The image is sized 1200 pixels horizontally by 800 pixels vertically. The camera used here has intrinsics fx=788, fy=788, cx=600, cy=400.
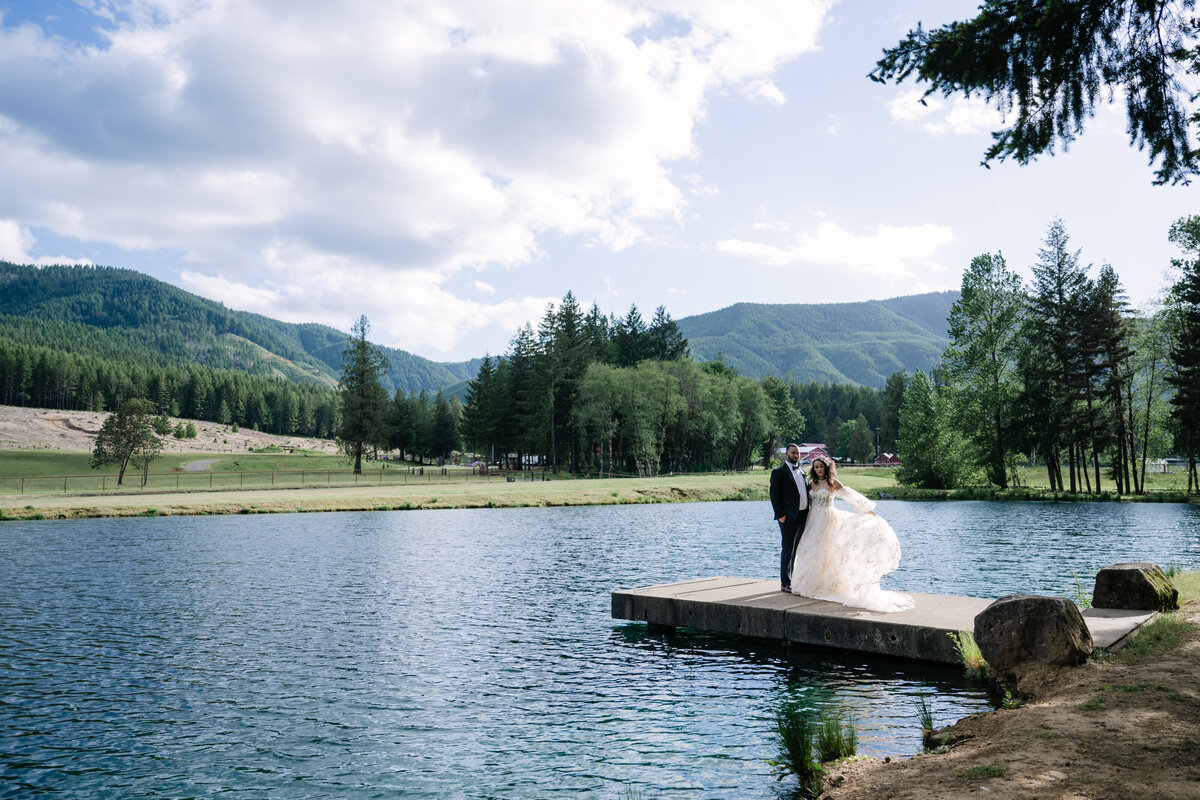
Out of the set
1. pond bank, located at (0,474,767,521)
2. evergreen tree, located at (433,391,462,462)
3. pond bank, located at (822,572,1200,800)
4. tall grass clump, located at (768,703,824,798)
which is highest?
evergreen tree, located at (433,391,462,462)

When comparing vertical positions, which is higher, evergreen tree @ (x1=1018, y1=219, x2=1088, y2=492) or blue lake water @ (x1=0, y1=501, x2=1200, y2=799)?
evergreen tree @ (x1=1018, y1=219, x2=1088, y2=492)

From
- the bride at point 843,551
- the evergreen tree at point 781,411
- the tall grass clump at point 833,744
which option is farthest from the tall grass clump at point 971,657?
the evergreen tree at point 781,411

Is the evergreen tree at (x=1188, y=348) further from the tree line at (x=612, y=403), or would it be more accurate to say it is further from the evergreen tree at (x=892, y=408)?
the evergreen tree at (x=892, y=408)

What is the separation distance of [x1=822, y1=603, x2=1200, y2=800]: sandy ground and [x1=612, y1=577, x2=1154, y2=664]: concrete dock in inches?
71.3

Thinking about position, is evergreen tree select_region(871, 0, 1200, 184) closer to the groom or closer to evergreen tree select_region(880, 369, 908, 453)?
the groom

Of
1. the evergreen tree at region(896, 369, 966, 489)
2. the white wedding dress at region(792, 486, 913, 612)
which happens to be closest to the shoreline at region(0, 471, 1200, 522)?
the evergreen tree at region(896, 369, 966, 489)

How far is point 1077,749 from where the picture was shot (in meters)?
6.17

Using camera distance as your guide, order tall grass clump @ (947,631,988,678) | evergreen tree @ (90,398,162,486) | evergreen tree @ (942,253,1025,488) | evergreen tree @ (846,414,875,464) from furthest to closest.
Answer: evergreen tree @ (846,414,875,464) < evergreen tree @ (90,398,162,486) < evergreen tree @ (942,253,1025,488) < tall grass clump @ (947,631,988,678)

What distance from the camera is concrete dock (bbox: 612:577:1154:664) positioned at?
1076 centimetres

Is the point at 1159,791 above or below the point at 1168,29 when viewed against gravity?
below

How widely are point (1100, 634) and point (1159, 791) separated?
5.37 meters

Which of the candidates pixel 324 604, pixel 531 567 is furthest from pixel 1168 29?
pixel 531 567

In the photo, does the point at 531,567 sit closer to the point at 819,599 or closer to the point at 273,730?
the point at 819,599

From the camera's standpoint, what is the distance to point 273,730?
908 cm
